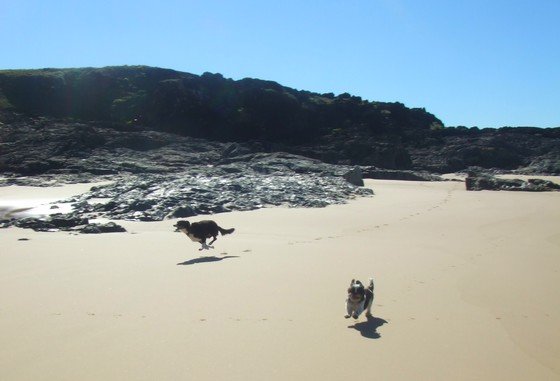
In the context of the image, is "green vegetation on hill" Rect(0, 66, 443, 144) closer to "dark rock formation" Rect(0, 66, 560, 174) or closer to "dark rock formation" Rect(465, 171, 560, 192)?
"dark rock formation" Rect(0, 66, 560, 174)

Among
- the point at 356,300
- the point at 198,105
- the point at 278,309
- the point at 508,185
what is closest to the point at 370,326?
the point at 356,300

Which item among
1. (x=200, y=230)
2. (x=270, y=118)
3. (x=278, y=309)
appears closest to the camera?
(x=278, y=309)

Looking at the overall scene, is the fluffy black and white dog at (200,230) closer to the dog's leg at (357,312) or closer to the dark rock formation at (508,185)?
the dog's leg at (357,312)

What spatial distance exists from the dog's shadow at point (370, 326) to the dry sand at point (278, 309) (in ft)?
0.04

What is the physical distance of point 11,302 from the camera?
18.0ft

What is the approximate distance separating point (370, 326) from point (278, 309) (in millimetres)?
1008

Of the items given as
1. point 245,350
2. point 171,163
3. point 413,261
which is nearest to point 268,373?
point 245,350

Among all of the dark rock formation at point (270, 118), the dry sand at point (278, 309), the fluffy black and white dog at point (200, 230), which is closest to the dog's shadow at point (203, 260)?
the dry sand at point (278, 309)

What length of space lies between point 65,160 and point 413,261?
1320 inches

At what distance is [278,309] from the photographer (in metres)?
5.20

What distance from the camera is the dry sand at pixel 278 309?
3762 millimetres

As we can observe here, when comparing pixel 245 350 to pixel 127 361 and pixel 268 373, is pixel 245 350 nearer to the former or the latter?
pixel 268 373

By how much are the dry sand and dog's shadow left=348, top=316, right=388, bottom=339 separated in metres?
0.01

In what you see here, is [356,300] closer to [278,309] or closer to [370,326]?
[370,326]
